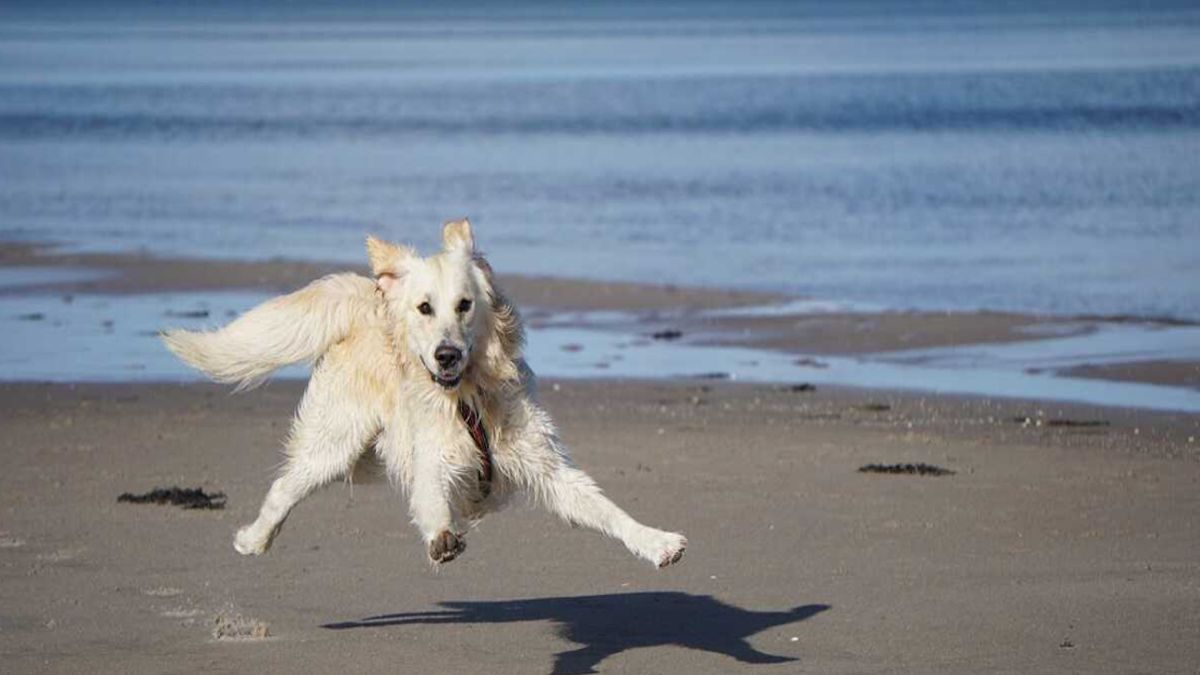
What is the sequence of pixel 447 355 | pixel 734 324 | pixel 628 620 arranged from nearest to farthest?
pixel 447 355, pixel 628 620, pixel 734 324

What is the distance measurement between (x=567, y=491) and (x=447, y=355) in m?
0.63

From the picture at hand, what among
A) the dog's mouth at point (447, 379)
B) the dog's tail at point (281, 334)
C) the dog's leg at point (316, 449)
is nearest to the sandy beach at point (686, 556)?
the dog's leg at point (316, 449)

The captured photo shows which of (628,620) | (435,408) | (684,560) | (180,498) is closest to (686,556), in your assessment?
(684,560)

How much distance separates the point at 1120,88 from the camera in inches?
1923

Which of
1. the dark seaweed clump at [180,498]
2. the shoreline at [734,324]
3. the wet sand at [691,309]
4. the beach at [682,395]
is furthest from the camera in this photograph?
the wet sand at [691,309]

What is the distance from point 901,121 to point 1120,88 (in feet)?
31.7

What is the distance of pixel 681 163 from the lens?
1326 inches

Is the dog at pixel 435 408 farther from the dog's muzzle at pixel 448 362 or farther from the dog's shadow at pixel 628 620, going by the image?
the dog's shadow at pixel 628 620

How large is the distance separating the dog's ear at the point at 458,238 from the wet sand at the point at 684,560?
148 cm

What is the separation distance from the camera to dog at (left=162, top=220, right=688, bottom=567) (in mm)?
6887

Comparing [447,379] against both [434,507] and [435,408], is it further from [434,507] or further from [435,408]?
[434,507]

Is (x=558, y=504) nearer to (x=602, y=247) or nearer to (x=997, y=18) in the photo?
(x=602, y=247)

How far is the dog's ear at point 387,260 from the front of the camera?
711 cm

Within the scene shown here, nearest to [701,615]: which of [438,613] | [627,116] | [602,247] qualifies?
[438,613]
